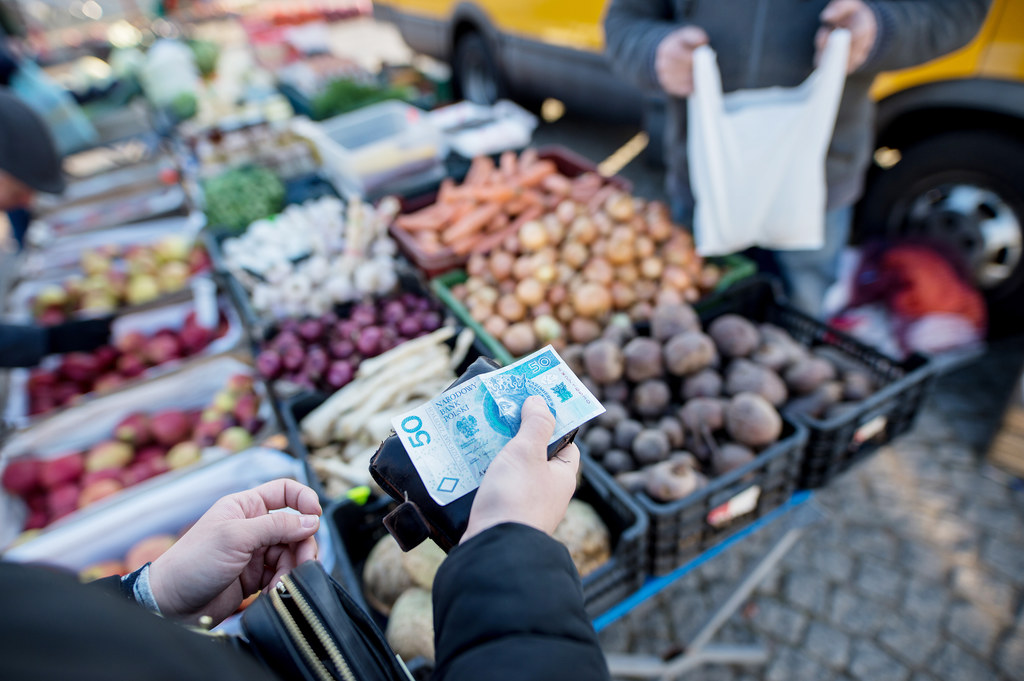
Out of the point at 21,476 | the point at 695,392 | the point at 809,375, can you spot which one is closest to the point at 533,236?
the point at 695,392

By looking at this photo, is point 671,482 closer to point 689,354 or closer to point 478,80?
point 689,354

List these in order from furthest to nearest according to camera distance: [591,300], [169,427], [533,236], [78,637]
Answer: [533,236]
[591,300]
[169,427]
[78,637]

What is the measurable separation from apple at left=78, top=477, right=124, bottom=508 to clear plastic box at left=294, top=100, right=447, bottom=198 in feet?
7.06

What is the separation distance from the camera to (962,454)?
2729mm

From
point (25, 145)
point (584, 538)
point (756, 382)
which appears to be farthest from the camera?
point (25, 145)

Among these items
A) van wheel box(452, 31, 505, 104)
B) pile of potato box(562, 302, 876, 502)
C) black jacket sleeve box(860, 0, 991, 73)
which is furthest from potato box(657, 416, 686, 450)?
van wheel box(452, 31, 505, 104)

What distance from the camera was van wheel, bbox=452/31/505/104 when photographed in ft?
21.5

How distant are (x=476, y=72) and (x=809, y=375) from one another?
21.1 ft

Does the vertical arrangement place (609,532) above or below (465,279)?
below

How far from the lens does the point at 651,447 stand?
183 centimetres

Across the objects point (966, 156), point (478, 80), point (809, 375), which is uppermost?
point (478, 80)

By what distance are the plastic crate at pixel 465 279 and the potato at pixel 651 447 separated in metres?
0.69

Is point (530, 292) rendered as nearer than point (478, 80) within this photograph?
Yes

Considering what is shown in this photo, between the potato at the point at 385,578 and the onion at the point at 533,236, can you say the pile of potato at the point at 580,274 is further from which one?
the potato at the point at 385,578
